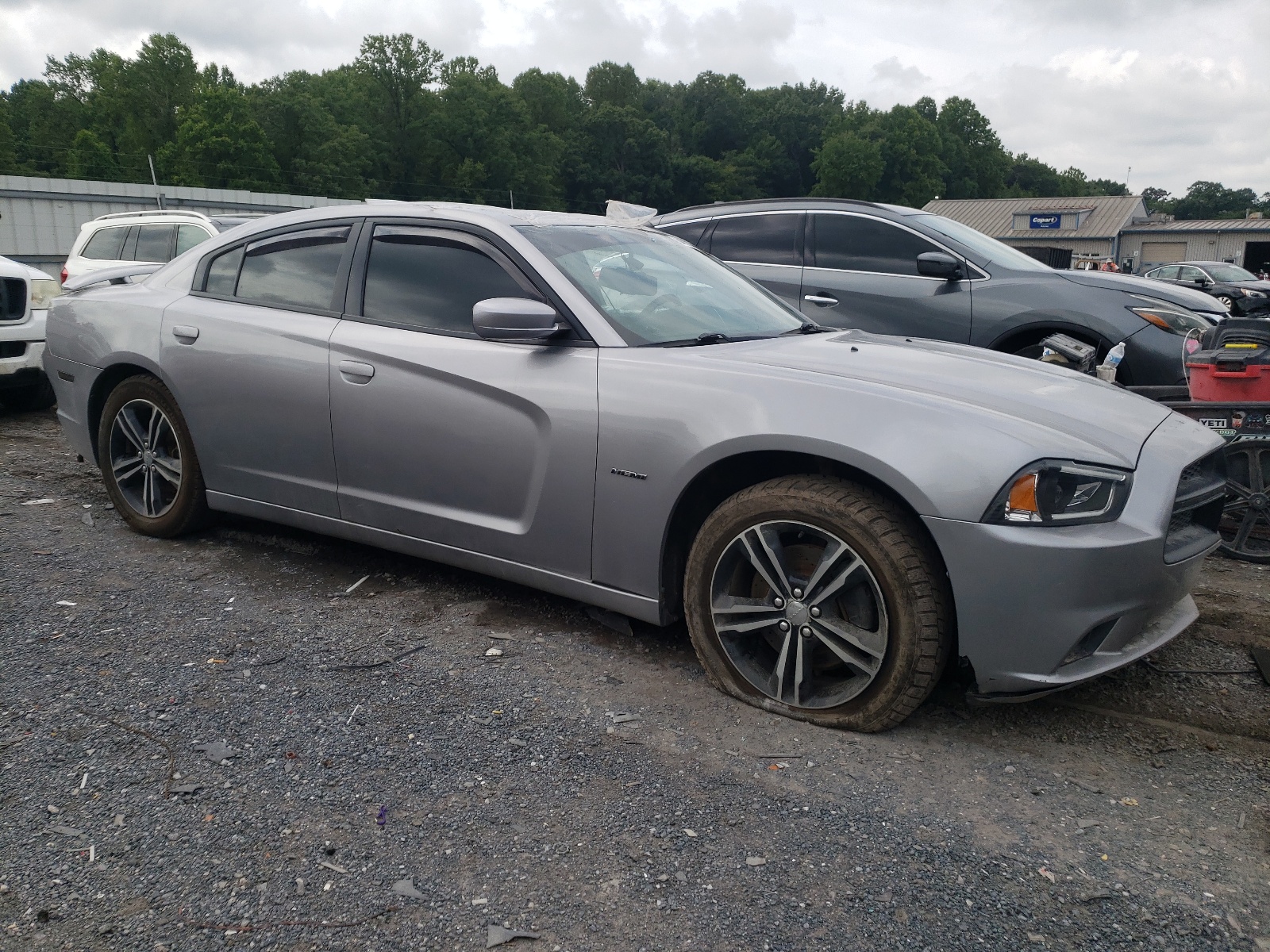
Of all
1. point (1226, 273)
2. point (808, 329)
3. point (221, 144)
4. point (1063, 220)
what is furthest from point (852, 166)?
point (808, 329)

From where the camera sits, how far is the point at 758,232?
720 cm

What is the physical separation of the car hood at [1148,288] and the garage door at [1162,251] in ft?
234

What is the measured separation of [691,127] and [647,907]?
424 feet

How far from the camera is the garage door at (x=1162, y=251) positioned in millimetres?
69125

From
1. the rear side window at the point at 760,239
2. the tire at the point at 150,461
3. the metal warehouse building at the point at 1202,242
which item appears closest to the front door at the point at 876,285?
the rear side window at the point at 760,239

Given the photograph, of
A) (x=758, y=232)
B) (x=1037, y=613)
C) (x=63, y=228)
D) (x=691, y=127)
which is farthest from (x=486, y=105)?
(x=1037, y=613)

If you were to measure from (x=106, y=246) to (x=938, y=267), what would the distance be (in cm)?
975

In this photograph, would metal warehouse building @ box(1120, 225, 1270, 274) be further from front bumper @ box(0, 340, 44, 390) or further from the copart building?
front bumper @ box(0, 340, 44, 390)

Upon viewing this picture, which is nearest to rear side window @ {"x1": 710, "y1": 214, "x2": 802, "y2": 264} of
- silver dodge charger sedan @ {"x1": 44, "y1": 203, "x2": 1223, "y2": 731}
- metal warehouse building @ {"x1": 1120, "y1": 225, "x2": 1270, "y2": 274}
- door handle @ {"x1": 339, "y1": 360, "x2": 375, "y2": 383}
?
silver dodge charger sedan @ {"x1": 44, "y1": 203, "x2": 1223, "y2": 731}

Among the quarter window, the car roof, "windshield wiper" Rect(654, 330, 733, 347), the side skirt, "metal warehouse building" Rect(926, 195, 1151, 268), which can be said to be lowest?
the side skirt

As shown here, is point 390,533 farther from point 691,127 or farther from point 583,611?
point 691,127

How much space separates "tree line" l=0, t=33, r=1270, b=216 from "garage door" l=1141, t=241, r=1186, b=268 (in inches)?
1518

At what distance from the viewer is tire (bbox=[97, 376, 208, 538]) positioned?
4.54 metres

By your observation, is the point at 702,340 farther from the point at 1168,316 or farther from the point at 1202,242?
the point at 1202,242
